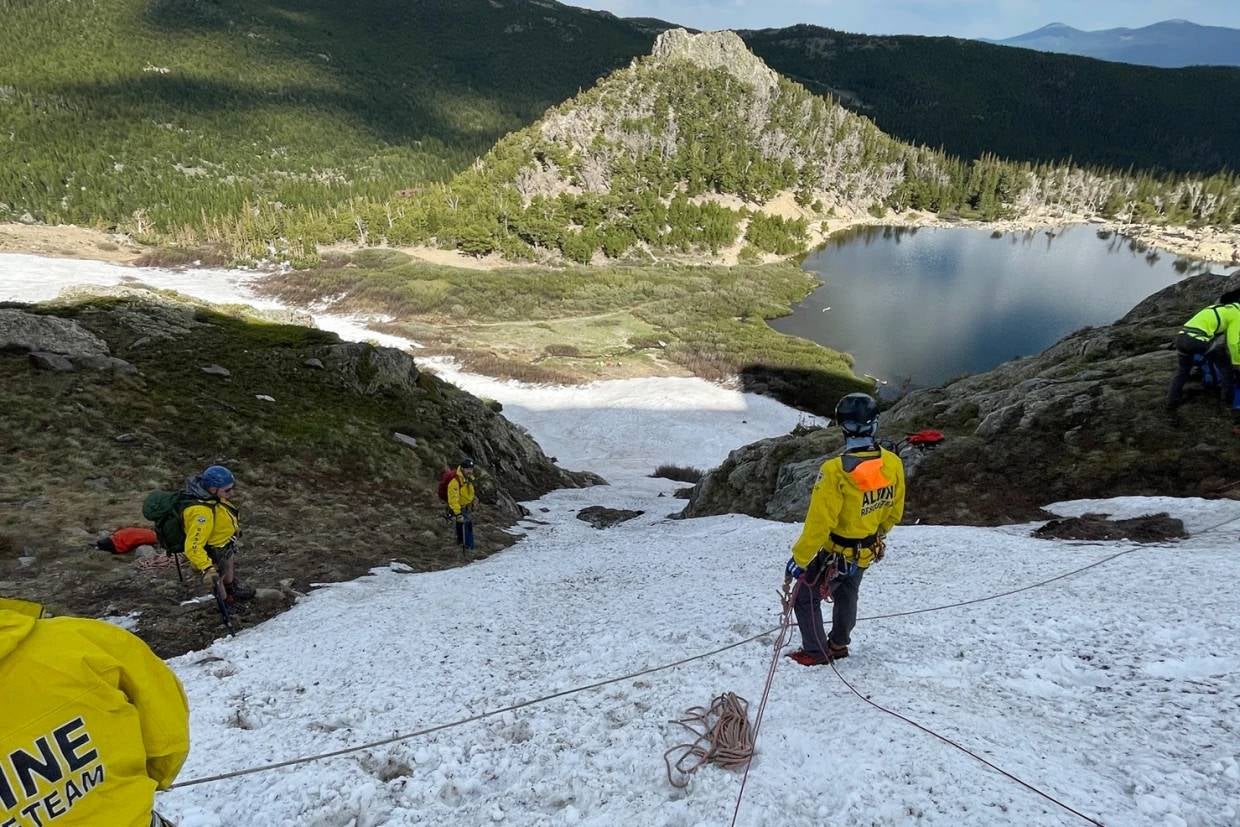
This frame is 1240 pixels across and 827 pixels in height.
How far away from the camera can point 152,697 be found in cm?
339

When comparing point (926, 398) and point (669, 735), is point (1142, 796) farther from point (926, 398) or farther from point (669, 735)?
point (926, 398)

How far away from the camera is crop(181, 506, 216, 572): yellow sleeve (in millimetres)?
10695

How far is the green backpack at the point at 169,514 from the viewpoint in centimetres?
1095

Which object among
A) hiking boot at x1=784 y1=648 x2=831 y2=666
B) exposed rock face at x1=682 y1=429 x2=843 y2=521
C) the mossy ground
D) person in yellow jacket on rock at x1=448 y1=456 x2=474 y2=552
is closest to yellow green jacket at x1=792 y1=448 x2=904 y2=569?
hiking boot at x1=784 y1=648 x2=831 y2=666

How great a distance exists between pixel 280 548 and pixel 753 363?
76.1 m

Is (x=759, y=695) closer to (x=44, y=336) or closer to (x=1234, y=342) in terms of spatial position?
(x=1234, y=342)

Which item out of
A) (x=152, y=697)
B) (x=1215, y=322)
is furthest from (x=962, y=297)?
(x=152, y=697)

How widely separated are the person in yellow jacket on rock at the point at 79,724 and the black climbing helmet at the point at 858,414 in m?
6.53

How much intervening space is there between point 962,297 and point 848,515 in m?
146

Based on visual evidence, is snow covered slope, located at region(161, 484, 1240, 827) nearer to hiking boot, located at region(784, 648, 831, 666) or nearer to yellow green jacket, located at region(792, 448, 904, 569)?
hiking boot, located at region(784, 648, 831, 666)

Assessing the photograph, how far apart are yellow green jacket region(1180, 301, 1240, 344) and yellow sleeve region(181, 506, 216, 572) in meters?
20.0

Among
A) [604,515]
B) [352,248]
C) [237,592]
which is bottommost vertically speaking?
[604,515]

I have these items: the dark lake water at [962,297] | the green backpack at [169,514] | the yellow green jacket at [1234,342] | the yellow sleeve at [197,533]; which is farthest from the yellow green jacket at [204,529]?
the dark lake water at [962,297]

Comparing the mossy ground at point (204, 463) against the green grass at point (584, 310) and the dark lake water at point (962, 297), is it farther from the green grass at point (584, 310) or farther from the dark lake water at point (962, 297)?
the dark lake water at point (962, 297)
